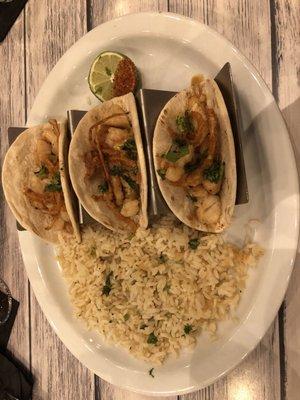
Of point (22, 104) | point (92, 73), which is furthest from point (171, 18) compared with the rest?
point (22, 104)

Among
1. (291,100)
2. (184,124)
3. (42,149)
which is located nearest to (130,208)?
(184,124)

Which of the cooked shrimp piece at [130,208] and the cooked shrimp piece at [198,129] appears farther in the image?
the cooked shrimp piece at [130,208]

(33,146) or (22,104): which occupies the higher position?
(22,104)

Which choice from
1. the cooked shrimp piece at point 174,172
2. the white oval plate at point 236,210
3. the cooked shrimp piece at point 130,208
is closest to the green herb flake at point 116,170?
the cooked shrimp piece at point 130,208

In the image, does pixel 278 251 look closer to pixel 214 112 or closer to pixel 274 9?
pixel 214 112

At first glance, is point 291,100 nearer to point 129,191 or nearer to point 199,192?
point 199,192

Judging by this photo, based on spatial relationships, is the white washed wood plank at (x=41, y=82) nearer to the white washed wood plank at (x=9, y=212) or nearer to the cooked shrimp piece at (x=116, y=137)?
the white washed wood plank at (x=9, y=212)

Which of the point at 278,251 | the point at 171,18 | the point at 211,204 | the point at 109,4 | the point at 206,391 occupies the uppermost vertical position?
the point at 109,4

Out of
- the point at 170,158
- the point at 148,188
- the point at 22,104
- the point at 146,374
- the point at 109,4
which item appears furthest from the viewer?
the point at 22,104
